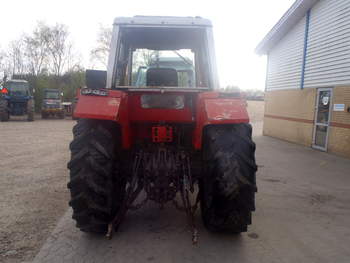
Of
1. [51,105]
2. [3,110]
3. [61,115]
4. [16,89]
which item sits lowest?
[61,115]

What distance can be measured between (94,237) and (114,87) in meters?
1.87

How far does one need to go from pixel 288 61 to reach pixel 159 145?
1133cm

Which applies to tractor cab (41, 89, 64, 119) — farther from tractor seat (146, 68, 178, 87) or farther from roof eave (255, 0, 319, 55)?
tractor seat (146, 68, 178, 87)

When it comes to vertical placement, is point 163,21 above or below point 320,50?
below

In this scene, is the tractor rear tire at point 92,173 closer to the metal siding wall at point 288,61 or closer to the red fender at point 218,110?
the red fender at point 218,110

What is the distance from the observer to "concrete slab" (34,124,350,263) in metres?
3.03

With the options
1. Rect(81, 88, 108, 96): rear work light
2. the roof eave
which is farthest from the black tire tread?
Rect(81, 88, 108, 96): rear work light

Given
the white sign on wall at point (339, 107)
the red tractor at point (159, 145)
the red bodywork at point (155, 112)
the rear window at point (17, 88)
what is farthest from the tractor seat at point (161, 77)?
the rear window at point (17, 88)

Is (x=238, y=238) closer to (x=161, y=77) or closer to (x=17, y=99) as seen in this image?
(x=161, y=77)

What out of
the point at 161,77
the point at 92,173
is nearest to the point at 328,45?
the point at 161,77

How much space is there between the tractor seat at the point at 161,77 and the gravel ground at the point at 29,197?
2.27 m

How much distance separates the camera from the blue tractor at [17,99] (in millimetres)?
19016

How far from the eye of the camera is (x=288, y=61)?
13.0m

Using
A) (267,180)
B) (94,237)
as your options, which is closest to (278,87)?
(267,180)
